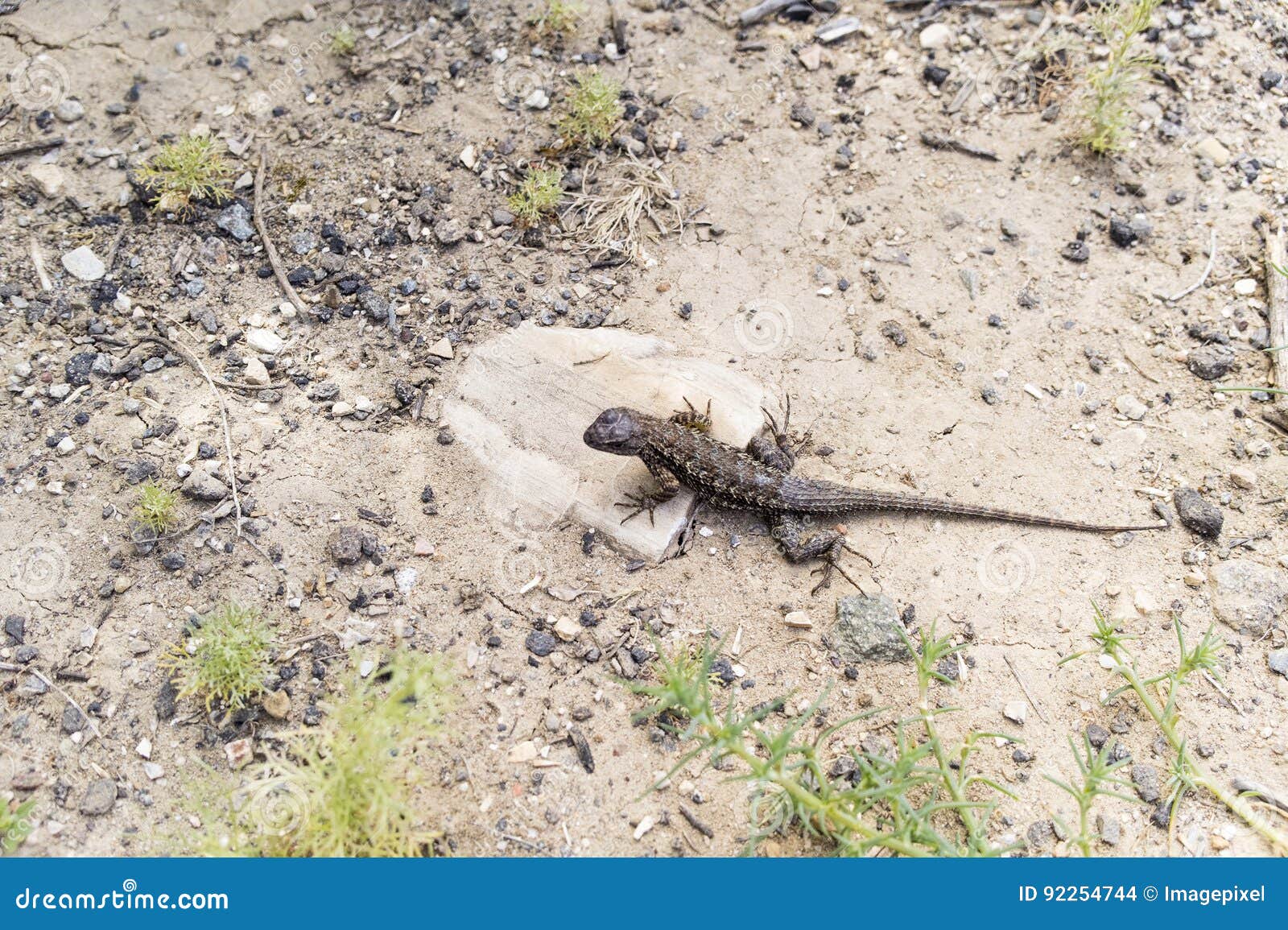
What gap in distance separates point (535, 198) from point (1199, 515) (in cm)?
427

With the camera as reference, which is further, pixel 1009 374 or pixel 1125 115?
pixel 1125 115

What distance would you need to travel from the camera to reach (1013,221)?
6254mm

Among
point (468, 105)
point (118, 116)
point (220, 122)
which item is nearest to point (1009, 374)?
point (468, 105)

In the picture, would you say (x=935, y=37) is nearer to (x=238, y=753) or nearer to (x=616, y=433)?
(x=616, y=433)

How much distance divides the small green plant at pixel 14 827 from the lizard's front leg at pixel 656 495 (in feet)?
9.81

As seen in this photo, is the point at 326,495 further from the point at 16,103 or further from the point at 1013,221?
the point at 1013,221

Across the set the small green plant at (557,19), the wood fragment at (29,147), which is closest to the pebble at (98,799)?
the wood fragment at (29,147)

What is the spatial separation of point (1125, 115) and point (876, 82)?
171cm

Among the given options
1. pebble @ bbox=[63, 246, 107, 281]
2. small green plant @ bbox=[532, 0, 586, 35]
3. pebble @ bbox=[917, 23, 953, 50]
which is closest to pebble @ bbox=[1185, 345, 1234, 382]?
pebble @ bbox=[917, 23, 953, 50]

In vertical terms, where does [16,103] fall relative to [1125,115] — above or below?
below

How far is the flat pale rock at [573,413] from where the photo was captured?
5117 mm

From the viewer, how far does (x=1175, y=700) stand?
15.0 feet

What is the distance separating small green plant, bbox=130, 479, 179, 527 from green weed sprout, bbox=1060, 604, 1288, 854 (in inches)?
177

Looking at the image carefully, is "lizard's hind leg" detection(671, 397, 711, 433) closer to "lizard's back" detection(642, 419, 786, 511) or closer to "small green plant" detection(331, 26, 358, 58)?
"lizard's back" detection(642, 419, 786, 511)
